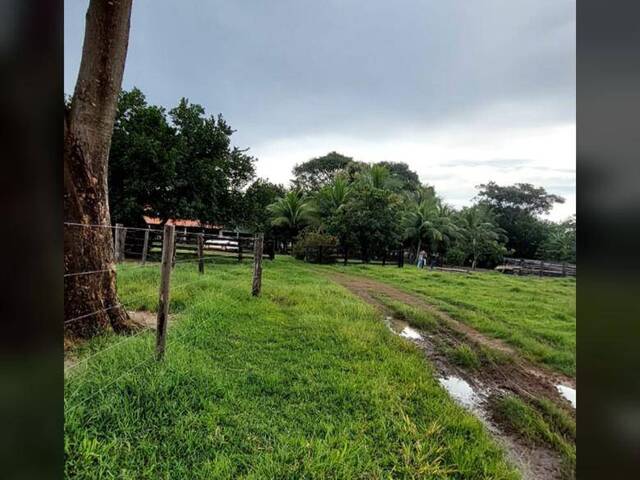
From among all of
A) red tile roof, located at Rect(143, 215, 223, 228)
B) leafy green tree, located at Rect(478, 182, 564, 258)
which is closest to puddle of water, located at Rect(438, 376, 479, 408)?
red tile roof, located at Rect(143, 215, 223, 228)

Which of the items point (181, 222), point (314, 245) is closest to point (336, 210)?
point (314, 245)

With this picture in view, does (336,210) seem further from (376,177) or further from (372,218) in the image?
(376,177)

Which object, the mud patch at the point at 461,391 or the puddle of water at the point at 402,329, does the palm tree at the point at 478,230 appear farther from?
the mud patch at the point at 461,391

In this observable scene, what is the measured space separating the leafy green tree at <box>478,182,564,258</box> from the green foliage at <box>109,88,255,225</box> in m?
4.04

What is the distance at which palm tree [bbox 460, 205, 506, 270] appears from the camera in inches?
240

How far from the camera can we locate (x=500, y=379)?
1.94 meters

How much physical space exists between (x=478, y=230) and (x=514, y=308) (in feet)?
10.6

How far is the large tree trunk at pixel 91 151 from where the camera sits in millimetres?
1590

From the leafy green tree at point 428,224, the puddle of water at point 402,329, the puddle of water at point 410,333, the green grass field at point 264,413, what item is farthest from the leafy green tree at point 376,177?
the green grass field at point 264,413

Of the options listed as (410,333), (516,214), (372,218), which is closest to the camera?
(410,333)

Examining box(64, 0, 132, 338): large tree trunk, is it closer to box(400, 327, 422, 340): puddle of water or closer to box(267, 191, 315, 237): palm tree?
box(400, 327, 422, 340): puddle of water
